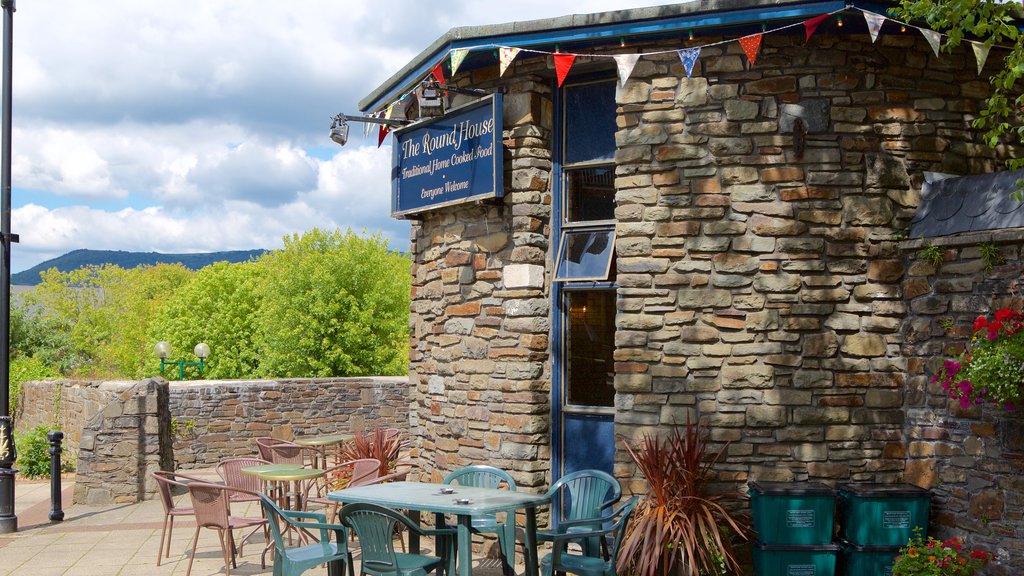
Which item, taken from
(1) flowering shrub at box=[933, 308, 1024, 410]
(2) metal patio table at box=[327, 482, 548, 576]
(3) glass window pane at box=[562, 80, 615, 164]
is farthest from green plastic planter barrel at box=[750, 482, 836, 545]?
(3) glass window pane at box=[562, 80, 615, 164]

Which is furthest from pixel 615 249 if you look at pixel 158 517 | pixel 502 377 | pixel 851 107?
pixel 158 517

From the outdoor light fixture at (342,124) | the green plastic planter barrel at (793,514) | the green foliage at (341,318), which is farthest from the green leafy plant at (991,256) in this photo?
the green foliage at (341,318)

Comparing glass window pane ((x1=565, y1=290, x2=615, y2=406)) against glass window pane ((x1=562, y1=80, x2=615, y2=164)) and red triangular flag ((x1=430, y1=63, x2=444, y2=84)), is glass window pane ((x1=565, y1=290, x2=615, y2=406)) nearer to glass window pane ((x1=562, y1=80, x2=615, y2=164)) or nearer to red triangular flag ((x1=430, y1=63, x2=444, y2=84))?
glass window pane ((x1=562, y1=80, x2=615, y2=164))

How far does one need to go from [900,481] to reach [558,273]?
3.07 meters

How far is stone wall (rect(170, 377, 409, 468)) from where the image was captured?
14.2m

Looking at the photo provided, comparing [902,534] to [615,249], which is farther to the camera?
[615,249]

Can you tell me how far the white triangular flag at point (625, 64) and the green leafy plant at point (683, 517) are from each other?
2.63 metres

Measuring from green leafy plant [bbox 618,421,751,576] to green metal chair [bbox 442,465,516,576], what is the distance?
766 mm

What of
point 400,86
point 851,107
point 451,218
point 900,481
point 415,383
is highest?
point 400,86

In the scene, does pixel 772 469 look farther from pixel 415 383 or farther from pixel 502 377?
pixel 415 383

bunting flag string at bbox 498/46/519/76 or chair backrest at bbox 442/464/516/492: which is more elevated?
bunting flag string at bbox 498/46/519/76

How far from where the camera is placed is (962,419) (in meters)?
6.44

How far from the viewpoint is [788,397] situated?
266 inches

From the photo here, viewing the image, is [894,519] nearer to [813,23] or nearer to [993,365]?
[993,365]
